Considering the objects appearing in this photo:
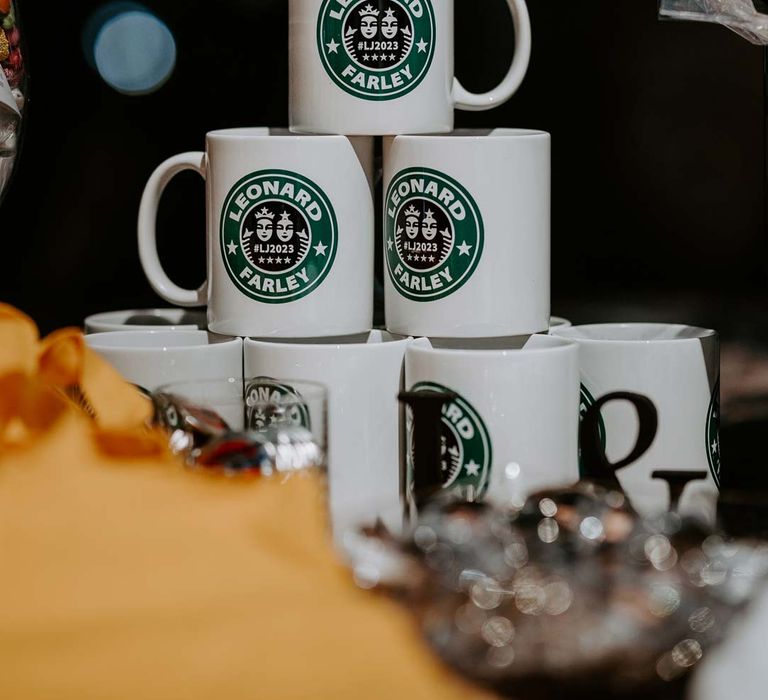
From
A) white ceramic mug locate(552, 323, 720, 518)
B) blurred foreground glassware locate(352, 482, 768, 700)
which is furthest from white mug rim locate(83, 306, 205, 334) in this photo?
blurred foreground glassware locate(352, 482, 768, 700)

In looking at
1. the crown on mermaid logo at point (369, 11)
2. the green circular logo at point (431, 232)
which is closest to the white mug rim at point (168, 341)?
the green circular logo at point (431, 232)

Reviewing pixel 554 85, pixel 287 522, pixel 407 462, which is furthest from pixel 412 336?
pixel 287 522

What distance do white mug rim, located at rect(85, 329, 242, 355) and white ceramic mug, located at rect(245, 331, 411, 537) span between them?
41mm

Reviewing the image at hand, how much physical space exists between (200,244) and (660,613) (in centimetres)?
69

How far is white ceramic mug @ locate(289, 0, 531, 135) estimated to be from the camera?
33.3 inches

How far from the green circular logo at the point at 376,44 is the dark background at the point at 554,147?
153 mm

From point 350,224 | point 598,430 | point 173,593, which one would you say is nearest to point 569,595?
point 173,593

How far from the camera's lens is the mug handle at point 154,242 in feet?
3.08

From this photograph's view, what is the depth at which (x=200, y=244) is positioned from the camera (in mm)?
1054

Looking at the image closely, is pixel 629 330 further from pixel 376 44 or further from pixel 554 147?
pixel 376 44

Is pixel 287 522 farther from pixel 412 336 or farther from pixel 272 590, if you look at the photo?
pixel 412 336

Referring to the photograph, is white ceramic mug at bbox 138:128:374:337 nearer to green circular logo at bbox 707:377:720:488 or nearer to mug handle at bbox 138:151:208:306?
mug handle at bbox 138:151:208:306

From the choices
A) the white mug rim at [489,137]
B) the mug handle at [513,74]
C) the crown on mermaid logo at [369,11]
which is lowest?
the white mug rim at [489,137]

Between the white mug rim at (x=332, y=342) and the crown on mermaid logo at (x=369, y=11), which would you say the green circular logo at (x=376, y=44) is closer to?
the crown on mermaid logo at (x=369, y=11)
